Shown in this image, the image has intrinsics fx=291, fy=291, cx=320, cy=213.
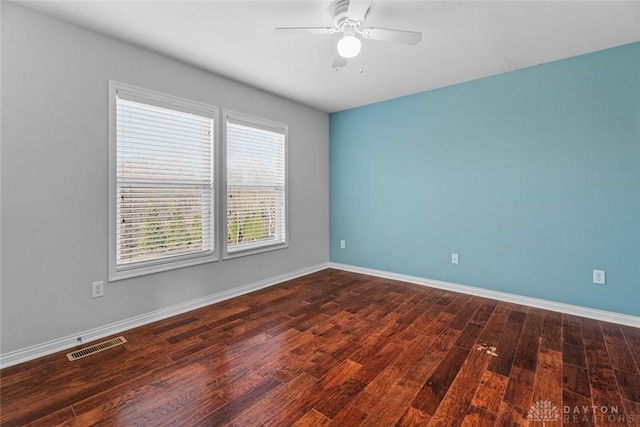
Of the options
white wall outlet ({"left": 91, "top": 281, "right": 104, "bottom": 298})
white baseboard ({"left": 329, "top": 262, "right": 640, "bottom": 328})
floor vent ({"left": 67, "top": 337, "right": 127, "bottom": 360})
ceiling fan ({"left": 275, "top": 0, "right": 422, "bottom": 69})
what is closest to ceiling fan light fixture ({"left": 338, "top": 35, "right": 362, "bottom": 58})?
ceiling fan ({"left": 275, "top": 0, "right": 422, "bottom": 69})

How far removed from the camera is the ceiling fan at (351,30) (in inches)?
79.3

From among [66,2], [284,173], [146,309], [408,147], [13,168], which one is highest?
[66,2]

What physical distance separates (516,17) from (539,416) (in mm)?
2750

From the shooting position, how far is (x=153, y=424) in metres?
1.53

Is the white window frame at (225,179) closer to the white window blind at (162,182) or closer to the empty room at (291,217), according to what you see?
the empty room at (291,217)

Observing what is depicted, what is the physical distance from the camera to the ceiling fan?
2.01m

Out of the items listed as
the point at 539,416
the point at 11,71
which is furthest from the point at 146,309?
the point at 539,416

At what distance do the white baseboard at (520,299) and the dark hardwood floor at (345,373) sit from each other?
0.11 meters

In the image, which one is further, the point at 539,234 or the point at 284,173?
the point at 284,173

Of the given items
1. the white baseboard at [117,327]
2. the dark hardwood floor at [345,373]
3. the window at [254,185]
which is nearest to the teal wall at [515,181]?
the dark hardwood floor at [345,373]

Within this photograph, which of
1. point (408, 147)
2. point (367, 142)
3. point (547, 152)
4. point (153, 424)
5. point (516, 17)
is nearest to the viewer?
point (153, 424)

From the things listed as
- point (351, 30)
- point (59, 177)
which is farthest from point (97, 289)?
point (351, 30)

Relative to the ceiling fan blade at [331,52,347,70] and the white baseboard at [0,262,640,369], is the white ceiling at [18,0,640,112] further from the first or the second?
the white baseboard at [0,262,640,369]

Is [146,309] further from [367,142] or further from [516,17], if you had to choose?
[516,17]
